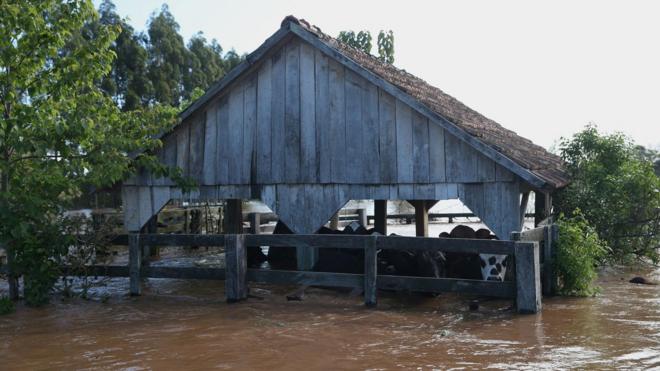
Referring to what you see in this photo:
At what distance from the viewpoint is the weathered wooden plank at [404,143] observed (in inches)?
444

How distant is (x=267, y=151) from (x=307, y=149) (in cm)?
83

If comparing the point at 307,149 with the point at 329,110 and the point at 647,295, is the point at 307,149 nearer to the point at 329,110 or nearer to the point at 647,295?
the point at 329,110

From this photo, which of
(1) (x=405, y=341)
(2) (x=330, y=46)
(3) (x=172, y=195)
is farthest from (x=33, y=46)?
(1) (x=405, y=341)

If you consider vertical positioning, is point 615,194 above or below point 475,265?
above

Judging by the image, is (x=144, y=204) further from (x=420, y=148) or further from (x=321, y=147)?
(x=420, y=148)

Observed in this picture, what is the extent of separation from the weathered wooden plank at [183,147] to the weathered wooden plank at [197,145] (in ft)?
0.28

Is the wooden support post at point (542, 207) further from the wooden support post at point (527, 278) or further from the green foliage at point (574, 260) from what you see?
the wooden support post at point (527, 278)

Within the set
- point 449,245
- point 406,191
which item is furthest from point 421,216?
point 449,245

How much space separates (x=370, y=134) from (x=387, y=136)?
12.8 inches

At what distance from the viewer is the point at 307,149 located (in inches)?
477

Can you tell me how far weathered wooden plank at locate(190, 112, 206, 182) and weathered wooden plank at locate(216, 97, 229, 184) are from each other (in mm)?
343

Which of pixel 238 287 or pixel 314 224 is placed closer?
pixel 238 287

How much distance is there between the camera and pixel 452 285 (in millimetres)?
9445

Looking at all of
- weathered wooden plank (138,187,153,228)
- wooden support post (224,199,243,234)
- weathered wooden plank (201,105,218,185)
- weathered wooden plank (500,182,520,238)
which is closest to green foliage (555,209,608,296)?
weathered wooden plank (500,182,520,238)
